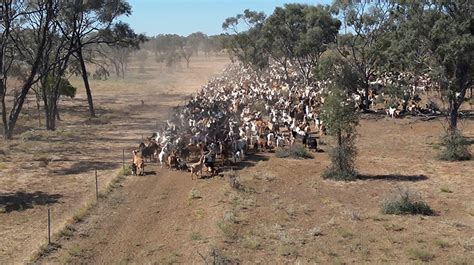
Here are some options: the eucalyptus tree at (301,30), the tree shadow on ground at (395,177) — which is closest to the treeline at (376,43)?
the eucalyptus tree at (301,30)

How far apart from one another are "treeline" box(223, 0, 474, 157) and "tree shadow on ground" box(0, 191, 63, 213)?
2041cm

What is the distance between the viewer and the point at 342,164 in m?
24.7

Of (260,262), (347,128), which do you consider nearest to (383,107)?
(347,128)

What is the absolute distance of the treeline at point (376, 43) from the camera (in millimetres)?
30578

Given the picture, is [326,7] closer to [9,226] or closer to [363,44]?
[363,44]

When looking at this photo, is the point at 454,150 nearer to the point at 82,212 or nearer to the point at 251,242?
the point at 251,242

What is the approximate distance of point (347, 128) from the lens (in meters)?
25.0

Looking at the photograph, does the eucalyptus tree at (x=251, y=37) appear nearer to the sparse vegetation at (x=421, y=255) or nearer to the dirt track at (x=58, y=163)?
the dirt track at (x=58, y=163)

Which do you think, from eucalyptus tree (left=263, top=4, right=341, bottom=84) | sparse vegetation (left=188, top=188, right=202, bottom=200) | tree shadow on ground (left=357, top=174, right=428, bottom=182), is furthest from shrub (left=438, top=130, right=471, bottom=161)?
eucalyptus tree (left=263, top=4, right=341, bottom=84)

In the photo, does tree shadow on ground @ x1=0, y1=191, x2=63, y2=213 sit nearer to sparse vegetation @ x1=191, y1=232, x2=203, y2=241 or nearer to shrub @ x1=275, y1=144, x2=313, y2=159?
sparse vegetation @ x1=191, y1=232, x2=203, y2=241

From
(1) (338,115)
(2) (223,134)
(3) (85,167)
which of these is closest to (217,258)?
(1) (338,115)

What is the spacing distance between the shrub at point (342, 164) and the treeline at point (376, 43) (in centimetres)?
829

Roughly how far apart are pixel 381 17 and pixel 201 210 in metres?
30.1

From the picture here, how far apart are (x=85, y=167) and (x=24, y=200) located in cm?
691
